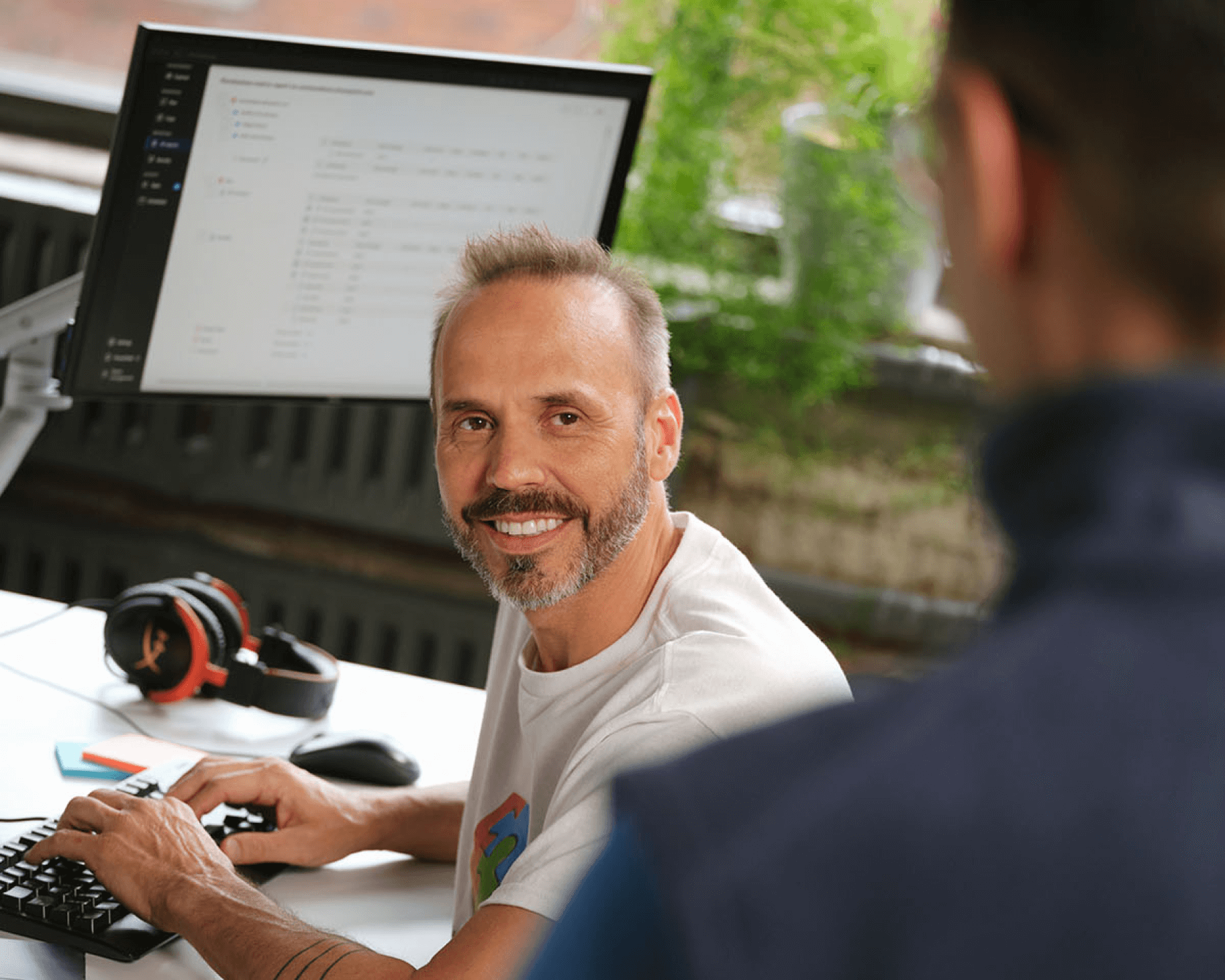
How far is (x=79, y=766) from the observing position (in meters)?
1.42

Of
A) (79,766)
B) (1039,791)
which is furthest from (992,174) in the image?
(79,766)

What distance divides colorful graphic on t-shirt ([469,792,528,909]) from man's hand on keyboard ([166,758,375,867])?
122 millimetres

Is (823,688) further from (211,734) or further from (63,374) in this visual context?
(63,374)

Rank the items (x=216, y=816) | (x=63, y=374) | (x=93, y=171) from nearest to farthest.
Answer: (x=216, y=816)
(x=63, y=374)
(x=93, y=171)

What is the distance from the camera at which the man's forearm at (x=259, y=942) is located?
1072mm

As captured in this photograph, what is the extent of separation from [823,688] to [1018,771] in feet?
2.76

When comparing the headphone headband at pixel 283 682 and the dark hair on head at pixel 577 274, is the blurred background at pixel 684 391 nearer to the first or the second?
the headphone headband at pixel 283 682

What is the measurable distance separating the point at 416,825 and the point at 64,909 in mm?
354

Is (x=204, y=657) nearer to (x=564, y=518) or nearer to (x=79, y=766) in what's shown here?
(x=79, y=766)

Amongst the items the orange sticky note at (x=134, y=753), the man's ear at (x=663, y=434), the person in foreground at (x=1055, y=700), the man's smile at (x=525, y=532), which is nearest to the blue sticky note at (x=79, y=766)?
the orange sticky note at (x=134, y=753)

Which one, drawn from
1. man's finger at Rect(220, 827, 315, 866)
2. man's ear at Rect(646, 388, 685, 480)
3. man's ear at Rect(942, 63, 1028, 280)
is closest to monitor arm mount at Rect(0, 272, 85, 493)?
man's finger at Rect(220, 827, 315, 866)

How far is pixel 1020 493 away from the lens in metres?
0.37

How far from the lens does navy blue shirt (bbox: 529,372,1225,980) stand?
33 cm

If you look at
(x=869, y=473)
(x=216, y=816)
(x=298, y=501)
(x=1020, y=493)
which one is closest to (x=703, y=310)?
(x=869, y=473)
